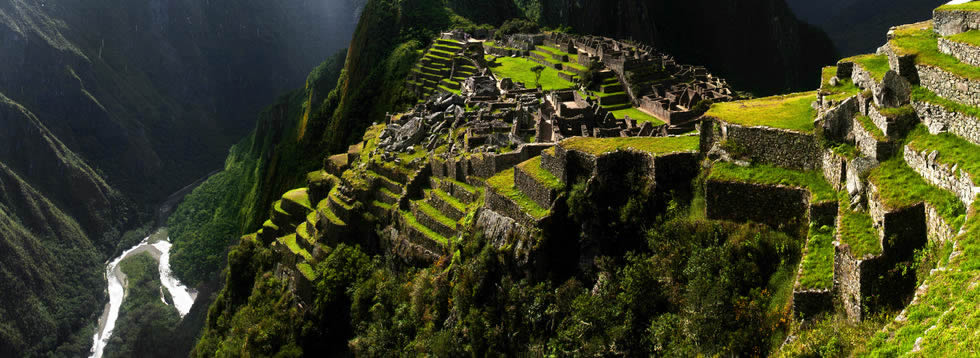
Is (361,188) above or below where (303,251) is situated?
above

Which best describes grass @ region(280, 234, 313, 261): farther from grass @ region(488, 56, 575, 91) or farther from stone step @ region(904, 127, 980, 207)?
stone step @ region(904, 127, 980, 207)

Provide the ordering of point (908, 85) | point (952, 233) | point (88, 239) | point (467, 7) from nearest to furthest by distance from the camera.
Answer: point (952, 233) < point (908, 85) < point (467, 7) < point (88, 239)

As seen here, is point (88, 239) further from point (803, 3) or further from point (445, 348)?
point (803, 3)

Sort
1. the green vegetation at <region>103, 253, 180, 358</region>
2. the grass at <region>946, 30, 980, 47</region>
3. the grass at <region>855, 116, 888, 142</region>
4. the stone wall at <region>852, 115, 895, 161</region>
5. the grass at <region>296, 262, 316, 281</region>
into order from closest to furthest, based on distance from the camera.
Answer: the grass at <region>946, 30, 980, 47</region>, the stone wall at <region>852, 115, 895, 161</region>, the grass at <region>855, 116, 888, 142</region>, the grass at <region>296, 262, 316, 281</region>, the green vegetation at <region>103, 253, 180, 358</region>

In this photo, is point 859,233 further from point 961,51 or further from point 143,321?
point 143,321

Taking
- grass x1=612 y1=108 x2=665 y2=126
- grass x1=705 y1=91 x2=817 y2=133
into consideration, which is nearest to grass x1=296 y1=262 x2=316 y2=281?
grass x1=612 y1=108 x2=665 y2=126

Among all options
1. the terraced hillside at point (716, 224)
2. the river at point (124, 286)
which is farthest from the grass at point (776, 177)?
the river at point (124, 286)

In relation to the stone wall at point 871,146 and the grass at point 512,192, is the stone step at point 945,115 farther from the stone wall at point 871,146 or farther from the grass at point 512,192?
the grass at point 512,192

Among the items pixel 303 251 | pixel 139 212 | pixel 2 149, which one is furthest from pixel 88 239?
pixel 303 251
